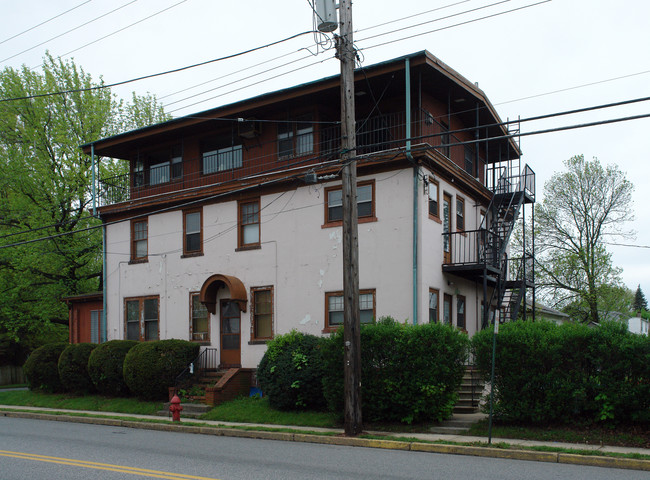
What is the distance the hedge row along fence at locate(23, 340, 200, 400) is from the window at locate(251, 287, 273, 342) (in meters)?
2.15

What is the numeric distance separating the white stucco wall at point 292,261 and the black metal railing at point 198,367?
1.51 feet

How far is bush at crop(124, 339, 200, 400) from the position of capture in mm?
21188

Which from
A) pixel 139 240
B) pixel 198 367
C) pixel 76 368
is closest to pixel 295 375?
pixel 198 367

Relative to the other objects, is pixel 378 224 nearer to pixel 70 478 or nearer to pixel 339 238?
pixel 339 238

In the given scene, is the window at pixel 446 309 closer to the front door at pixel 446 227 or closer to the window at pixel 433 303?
the window at pixel 433 303

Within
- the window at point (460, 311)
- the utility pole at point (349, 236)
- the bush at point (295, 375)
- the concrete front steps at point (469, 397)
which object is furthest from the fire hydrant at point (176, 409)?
the window at point (460, 311)

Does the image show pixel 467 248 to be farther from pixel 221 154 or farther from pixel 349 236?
pixel 221 154

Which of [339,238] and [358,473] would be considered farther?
[339,238]

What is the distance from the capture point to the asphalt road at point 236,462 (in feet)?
32.2

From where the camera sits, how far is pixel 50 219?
1270 inches

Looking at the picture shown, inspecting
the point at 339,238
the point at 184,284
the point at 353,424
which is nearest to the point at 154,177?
the point at 184,284

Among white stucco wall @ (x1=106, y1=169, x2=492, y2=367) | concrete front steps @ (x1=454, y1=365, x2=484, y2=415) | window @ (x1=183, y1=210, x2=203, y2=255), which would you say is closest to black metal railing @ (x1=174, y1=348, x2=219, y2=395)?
white stucco wall @ (x1=106, y1=169, x2=492, y2=367)

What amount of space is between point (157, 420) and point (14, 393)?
10.8m

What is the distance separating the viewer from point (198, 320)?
23422 mm
